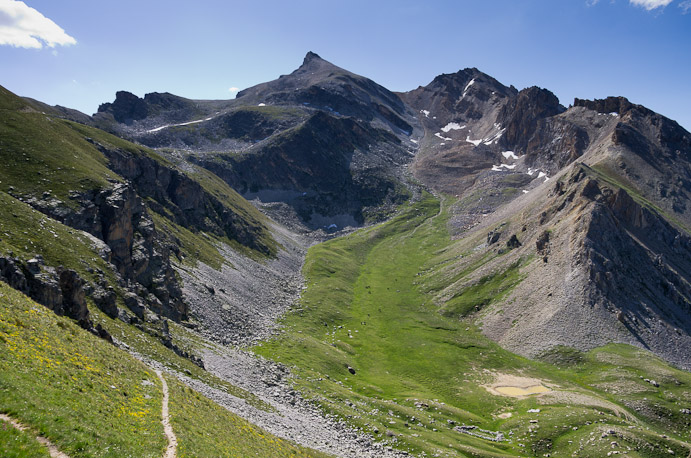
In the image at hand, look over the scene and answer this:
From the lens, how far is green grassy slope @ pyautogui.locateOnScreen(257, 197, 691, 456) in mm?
58219

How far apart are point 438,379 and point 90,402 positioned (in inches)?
2915

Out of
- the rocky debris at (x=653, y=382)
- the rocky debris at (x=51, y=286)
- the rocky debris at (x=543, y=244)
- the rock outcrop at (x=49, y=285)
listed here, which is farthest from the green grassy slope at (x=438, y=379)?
the rock outcrop at (x=49, y=285)

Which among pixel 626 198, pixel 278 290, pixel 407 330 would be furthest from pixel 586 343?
A: pixel 278 290

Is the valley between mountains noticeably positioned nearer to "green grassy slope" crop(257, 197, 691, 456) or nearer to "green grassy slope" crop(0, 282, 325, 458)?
"green grassy slope" crop(0, 282, 325, 458)

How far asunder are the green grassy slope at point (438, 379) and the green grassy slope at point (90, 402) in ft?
84.5

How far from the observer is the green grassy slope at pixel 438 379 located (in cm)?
5822

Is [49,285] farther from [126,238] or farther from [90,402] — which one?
[126,238]

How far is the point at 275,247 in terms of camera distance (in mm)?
165000

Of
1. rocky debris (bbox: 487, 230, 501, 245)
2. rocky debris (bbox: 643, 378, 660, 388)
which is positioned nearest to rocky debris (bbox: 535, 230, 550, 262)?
rocky debris (bbox: 487, 230, 501, 245)

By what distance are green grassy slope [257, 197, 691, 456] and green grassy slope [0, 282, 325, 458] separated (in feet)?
84.5

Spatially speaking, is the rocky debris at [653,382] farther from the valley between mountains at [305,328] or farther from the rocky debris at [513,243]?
the rocky debris at [513,243]

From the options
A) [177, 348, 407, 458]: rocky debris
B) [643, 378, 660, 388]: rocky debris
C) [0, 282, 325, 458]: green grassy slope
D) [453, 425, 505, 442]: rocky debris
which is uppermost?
[0, 282, 325, 458]: green grassy slope

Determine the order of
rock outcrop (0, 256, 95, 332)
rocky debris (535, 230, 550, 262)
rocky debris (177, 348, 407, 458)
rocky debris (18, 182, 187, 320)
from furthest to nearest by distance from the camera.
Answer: rocky debris (535, 230, 550, 262)
rocky debris (18, 182, 187, 320)
rocky debris (177, 348, 407, 458)
rock outcrop (0, 256, 95, 332)

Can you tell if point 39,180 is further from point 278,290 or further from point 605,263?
point 605,263
